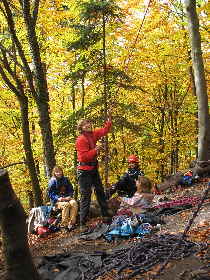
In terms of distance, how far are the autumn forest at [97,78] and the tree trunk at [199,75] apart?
1.65 metres

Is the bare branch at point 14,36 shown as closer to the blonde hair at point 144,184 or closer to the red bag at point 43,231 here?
the red bag at point 43,231

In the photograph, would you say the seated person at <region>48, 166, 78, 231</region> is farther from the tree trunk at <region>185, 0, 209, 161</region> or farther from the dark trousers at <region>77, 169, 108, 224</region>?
the tree trunk at <region>185, 0, 209, 161</region>

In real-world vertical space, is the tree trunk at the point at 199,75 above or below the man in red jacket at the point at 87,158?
above

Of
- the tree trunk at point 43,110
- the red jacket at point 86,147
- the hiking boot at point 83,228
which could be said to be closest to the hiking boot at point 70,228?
the hiking boot at point 83,228

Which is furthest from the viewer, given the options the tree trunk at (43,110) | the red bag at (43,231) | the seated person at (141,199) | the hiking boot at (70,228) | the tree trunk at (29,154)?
the tree trunk at (29,154)

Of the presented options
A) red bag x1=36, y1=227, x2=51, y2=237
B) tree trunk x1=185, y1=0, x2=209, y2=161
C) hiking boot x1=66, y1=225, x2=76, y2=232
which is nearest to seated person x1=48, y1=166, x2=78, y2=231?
hiking boot x1=66, y1=225, x2=76, y2=232

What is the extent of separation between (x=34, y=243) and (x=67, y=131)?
4614 mm

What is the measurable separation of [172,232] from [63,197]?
135 inches

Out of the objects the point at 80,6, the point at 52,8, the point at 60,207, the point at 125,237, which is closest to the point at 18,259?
the point at 125,237

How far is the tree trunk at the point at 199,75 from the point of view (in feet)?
33.9

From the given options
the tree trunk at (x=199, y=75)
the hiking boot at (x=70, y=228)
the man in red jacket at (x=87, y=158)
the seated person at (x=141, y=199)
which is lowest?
the hiking boot at (x=70, y=228)

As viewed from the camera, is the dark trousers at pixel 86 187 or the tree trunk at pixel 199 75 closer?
the dark trousers at pixel 86 187

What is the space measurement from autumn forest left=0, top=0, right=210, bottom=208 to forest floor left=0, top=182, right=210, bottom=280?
344 cm

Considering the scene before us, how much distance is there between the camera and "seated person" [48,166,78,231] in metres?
7.97
